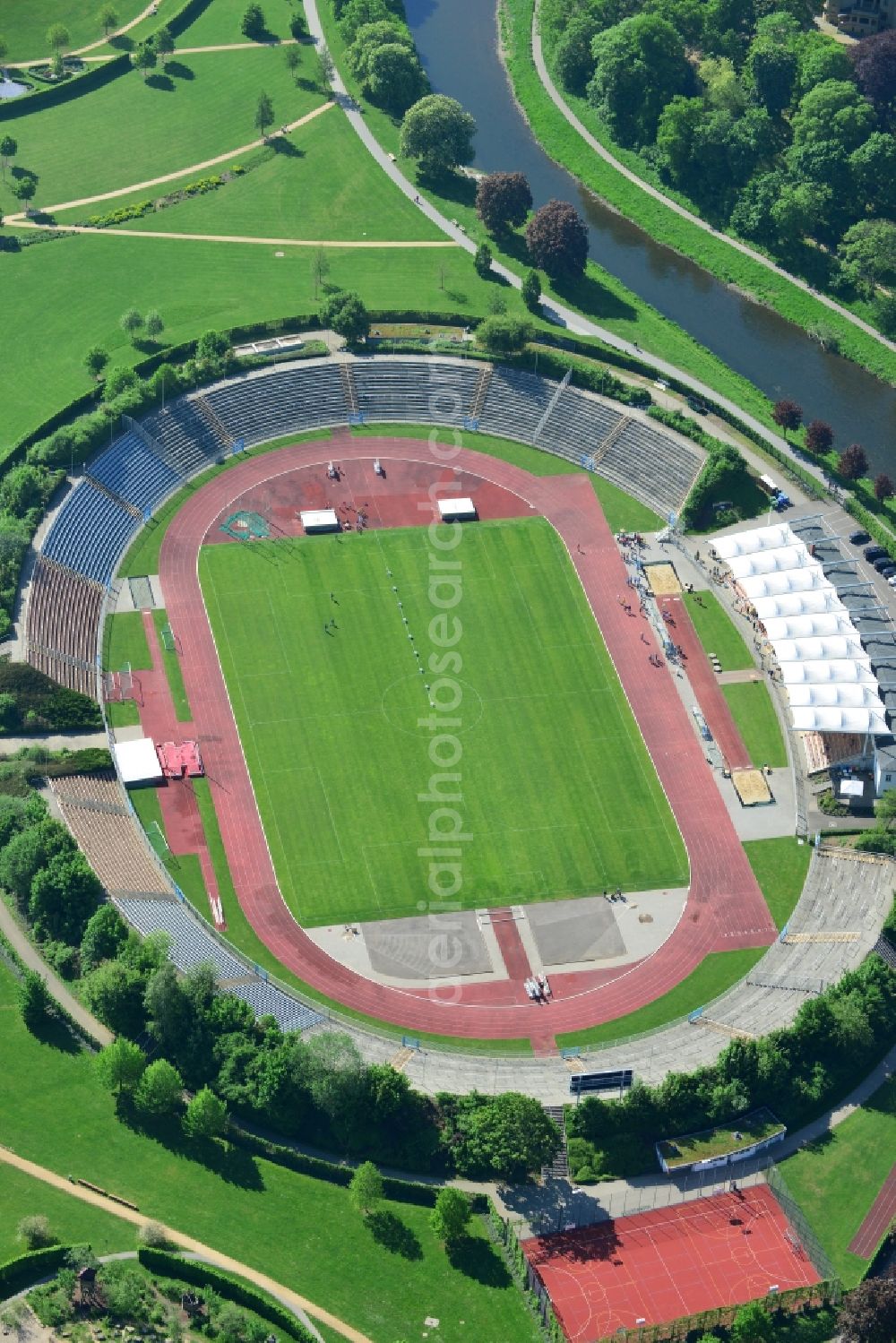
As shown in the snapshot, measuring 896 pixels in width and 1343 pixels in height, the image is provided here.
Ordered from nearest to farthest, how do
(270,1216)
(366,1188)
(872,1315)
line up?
(872,1315) < (366,1188) < (270,1216)

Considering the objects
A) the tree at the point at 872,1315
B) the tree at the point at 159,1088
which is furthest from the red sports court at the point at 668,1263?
the tree at the point at 159,1088

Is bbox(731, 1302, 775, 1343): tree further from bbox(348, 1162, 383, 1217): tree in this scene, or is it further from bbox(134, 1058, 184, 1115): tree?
bbox(134, 1058, 184, 1115): tree

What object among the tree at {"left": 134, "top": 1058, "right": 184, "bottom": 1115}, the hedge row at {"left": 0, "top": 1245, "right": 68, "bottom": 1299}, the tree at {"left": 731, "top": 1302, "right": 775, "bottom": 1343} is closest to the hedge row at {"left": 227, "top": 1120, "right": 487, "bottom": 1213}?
the tree at {"left": 134, "top": 1058, "right": 184, "bottom": 1115}

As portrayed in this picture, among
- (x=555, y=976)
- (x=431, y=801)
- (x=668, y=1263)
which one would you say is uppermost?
(x=431, y=801)

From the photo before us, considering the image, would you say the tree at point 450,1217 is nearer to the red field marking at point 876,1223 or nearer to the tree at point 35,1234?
the tree at point 35,1234

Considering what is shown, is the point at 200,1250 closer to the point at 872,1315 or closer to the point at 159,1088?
the point at 159,1088

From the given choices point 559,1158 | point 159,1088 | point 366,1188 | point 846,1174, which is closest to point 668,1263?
point 559,1158
